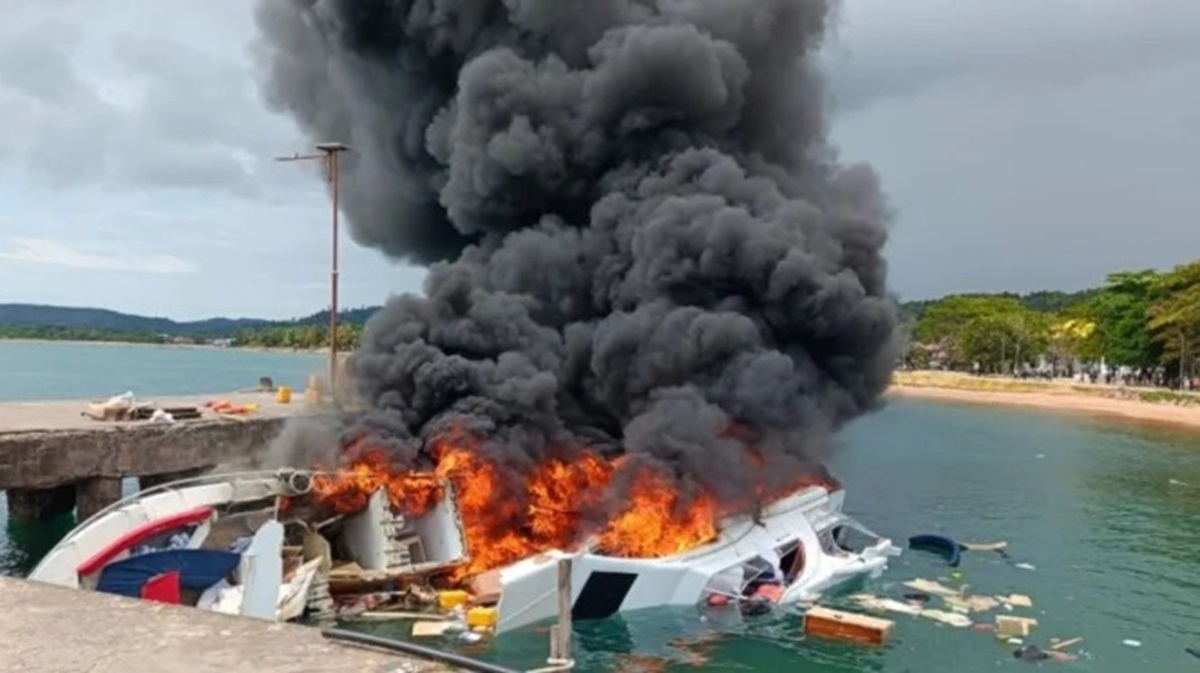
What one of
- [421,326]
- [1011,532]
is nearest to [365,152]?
[421,326]

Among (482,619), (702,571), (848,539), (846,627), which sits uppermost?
(702,571)

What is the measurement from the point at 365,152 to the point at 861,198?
1479 centimetres

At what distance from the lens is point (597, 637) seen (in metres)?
17.9

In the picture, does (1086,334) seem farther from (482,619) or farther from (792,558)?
(482,619)

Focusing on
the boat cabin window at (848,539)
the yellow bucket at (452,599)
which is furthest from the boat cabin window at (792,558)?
the yellow bucket at (452,599)

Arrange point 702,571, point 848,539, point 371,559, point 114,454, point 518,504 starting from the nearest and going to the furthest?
point 702,571 < point 371,559 < point 518,504 < point 114,454 < point 848,539

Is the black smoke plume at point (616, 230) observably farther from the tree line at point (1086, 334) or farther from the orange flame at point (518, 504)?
the tree line at point (1086, 334)

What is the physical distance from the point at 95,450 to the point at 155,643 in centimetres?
1888

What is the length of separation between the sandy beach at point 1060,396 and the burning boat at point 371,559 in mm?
47142

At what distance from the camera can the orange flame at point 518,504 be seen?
20188mm

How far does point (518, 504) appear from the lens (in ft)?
70.2

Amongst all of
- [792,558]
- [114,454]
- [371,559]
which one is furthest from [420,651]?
[114,454]

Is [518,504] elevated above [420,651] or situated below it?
below

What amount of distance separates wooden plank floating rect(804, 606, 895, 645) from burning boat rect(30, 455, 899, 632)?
1.69 meters
